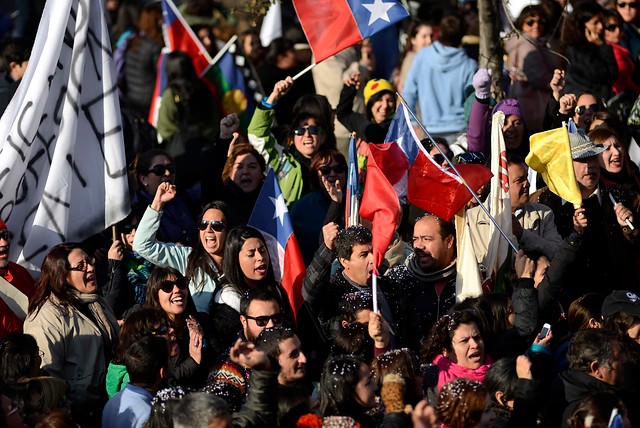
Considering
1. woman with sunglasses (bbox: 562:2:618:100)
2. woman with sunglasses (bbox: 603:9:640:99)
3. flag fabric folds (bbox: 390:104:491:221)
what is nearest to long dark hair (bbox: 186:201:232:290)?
flag fabric folds (bbox: 390:104:491:221)

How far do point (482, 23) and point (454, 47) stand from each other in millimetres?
1143

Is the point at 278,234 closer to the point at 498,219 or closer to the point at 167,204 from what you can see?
the point at 167,204

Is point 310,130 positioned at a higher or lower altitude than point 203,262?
lower

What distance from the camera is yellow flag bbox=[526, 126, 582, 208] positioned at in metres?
9.20

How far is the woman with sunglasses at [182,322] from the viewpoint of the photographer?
827 centimetres

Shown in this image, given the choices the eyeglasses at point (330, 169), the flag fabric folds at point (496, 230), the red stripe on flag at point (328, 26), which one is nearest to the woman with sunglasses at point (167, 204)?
the eyeglasses at point (330, 169)

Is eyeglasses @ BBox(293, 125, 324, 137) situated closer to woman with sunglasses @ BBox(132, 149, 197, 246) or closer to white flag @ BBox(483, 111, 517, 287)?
woman with sunglasses @ BBox(132, 149, 197, 246)

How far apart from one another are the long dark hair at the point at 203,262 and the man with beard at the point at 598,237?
7.87 ft

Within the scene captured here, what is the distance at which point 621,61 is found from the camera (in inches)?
508

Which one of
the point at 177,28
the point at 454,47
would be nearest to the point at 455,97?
the point at 454,47

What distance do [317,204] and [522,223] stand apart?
1.66 metres

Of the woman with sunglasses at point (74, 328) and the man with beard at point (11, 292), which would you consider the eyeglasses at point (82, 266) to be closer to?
the woman with sunglasses at point (74, 328)

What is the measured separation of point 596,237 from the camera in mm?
9594

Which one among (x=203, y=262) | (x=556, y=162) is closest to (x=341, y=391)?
(x=203, y=262)
